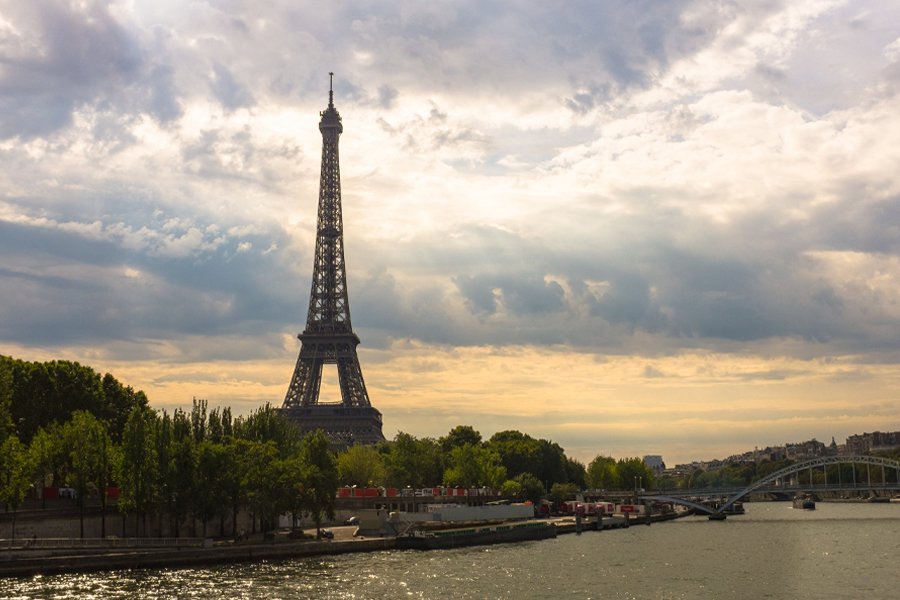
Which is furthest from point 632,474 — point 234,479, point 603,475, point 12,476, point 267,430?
point 12,476

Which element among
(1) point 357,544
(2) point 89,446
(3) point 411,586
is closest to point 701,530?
(1) point 357,544

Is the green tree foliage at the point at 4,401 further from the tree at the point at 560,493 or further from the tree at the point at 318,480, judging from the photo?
the tree at the point at 560,493

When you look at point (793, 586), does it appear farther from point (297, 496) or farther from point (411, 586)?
point (297, 496)

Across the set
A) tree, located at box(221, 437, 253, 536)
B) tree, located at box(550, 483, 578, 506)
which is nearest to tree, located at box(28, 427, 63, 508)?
tree, located at box(221, 437, 253, 536)

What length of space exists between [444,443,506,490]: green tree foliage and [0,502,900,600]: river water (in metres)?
28.0

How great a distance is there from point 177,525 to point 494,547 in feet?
97.0

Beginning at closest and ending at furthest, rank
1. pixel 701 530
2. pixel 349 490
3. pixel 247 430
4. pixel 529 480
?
pixel 247 430 < pixel 349 490 < pixel 701 530 < pixel 529 480

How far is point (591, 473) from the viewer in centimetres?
18550

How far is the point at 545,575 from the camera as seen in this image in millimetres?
63812

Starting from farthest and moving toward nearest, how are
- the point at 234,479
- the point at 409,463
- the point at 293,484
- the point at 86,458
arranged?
1. the point at 409,463
2. the point at 293,484
3. the point at 234,479
4. the point at 86,458

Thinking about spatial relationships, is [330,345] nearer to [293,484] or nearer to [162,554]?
[293,484]

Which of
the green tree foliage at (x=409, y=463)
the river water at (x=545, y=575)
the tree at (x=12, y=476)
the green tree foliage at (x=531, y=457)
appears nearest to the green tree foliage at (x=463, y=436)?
the green tree foliage at (x=531, y=457)

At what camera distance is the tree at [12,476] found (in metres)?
61.4

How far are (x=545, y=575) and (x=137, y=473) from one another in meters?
30.6
